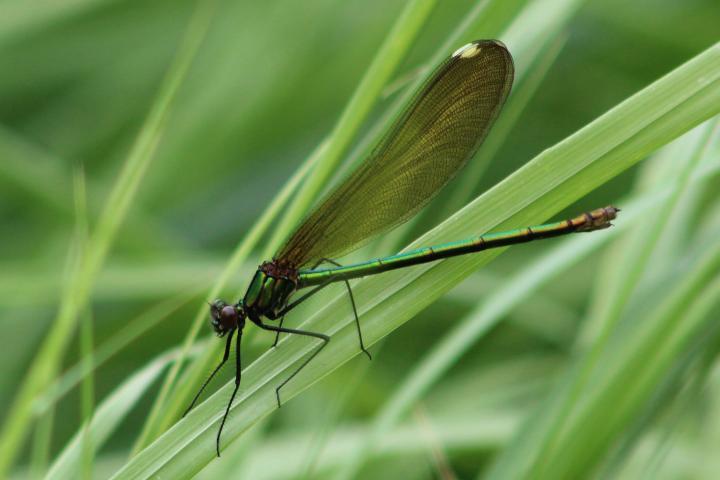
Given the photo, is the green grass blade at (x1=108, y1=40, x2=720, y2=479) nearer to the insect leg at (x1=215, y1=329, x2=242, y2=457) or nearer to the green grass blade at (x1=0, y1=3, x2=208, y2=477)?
the insect leg at (x1=215, y1=329, x2=242, y2=457)

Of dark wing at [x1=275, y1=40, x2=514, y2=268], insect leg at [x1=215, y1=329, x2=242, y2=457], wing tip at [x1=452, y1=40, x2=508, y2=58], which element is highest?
wing tip at [x1=452, y1=40, x2=508, y2=58]

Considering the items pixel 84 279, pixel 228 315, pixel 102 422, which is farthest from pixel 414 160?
pixel 102 422

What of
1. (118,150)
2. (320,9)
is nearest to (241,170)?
(118,150)

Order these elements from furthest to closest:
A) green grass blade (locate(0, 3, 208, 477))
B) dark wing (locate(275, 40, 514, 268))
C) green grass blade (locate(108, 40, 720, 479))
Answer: dark wing (locate(275, 40, 514, 268)) → green grass blade (locate(0, 3, 208, 477)) → green grass blade (locate(108, 40, 720, 479))

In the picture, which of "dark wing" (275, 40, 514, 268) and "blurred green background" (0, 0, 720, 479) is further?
"blurred green background" (0, 0, 720, 479)

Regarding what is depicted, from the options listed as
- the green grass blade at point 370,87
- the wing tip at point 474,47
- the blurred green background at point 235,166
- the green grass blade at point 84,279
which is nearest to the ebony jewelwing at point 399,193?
the wing tip at point 474,47

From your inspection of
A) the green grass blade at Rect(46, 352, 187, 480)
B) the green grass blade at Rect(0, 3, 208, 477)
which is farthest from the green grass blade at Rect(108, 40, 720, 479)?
the green grass blade at Rect(0, 3, 208, 477)

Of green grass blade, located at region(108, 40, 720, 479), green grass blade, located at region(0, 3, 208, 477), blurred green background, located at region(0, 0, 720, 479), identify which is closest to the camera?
green grass blade, located at region(108, 40, 720, 479)
